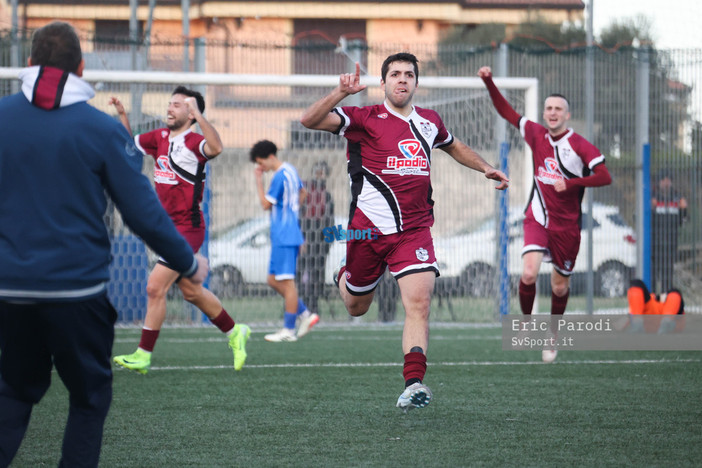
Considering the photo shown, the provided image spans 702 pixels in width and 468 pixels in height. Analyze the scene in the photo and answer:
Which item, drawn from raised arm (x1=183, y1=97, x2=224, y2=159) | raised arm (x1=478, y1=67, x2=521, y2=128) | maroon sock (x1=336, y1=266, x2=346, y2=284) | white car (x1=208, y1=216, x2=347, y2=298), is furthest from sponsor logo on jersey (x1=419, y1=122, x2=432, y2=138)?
white car (x1=208, y1=216, x2=347, y2=298)

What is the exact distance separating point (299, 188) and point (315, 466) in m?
7.00

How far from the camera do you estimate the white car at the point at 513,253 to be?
44.6 ft

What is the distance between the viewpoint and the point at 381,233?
20.3ft

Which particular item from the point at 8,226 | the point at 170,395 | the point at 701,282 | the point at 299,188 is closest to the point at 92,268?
the point at 8,226

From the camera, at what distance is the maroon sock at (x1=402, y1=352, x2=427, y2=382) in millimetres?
5543

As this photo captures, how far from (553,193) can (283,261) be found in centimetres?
344

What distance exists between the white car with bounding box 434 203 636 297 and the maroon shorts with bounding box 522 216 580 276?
15.4 ft

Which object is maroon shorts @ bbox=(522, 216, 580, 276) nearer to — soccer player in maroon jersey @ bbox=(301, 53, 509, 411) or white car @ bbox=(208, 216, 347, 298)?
soccer player in maroon jersey @ bbox=(301, 53, 509, 411)

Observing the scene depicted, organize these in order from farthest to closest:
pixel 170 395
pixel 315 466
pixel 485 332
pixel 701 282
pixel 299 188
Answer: pixel 701 282 < pixel 485 332 < pixel 299 188 < pixel 170 395 < pixel 315 466

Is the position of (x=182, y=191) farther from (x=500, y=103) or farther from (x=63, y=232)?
(x=63, y=232)

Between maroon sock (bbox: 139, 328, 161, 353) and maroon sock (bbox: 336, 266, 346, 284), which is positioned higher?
maroon sock (bbox: 336, 266, 346, 284)

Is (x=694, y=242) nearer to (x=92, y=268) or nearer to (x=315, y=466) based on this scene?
(x=315, y=466)

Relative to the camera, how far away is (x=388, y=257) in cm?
622

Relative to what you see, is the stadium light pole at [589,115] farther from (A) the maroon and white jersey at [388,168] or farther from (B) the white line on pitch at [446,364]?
(A) the maroon and white jersey at [388,168]
